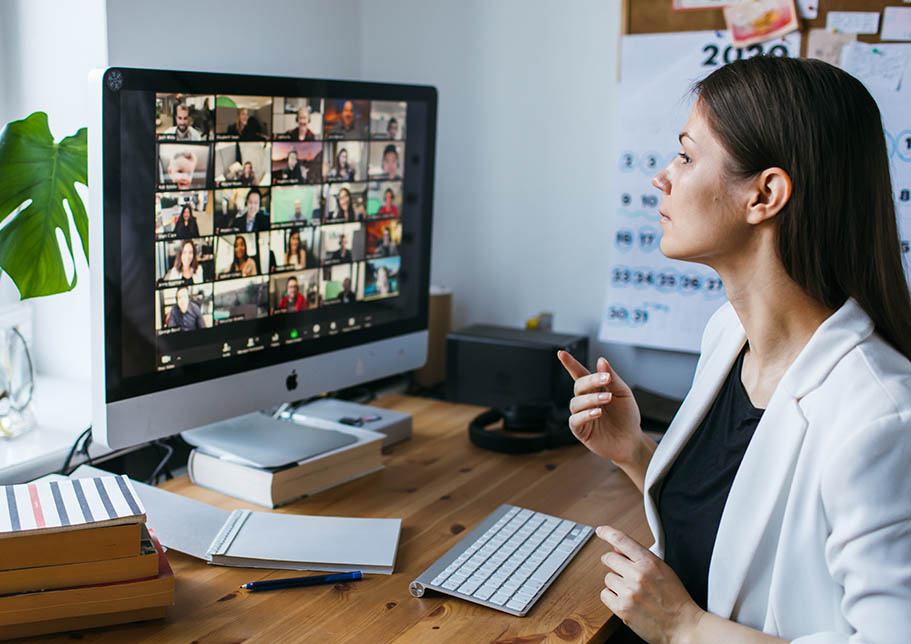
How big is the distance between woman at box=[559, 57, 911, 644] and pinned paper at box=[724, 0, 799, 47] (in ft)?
2.55

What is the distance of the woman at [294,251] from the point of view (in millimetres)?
1392

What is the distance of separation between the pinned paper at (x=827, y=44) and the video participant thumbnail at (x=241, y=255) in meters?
1.14

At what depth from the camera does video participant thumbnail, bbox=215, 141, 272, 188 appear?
1.26m

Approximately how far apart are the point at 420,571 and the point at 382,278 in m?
0.62

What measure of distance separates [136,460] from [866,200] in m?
1.23

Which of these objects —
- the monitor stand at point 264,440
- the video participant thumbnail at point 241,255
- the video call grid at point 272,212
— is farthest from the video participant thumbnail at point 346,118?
the monitor stand at point 264,440

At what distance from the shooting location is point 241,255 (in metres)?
1.32

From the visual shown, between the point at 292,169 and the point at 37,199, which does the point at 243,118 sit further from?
the point at 37,199

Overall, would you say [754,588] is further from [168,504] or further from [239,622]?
[168,504]

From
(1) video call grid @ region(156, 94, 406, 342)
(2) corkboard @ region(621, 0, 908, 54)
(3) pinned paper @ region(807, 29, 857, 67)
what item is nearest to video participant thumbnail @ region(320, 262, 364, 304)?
(1) video call grid @ region(156, 94, 406, 342)

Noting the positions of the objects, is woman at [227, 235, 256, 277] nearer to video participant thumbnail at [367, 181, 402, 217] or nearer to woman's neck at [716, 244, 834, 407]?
video participant thumbnail at [367, 181, 402, 217]

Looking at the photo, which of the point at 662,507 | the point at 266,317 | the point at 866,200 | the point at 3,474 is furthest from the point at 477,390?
the point at 866,200

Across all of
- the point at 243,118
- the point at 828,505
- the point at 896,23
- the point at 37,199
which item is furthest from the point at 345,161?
the point at 896,23

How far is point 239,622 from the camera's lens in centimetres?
100
